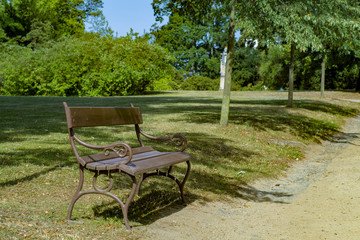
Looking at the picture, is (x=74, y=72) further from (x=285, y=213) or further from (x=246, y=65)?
(x=246, y=65)

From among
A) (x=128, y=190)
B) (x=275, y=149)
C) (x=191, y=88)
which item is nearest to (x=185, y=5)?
(x=275, y=149)

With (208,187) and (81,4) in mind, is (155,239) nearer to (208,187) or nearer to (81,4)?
(208,187)

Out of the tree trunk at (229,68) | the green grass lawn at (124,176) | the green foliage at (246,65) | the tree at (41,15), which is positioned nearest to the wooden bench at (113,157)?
the green grass lawn at (124,176)

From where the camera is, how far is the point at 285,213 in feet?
17.4

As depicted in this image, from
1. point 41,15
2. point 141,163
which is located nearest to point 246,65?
point 41,15

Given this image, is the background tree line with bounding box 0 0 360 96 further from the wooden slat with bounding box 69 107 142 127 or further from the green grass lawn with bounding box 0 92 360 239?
the wooden slat with bounding box 69 107 142 127

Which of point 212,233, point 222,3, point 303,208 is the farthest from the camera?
point 222,3

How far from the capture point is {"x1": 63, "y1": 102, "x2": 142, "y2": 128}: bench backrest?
4.15 metres

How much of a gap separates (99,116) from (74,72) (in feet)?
69.0

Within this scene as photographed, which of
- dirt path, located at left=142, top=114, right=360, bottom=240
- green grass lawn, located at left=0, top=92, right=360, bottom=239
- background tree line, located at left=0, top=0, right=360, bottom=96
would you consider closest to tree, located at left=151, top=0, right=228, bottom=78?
background tree line, located at left=0, top=0, right=360, bottom=96

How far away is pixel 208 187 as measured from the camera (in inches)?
239

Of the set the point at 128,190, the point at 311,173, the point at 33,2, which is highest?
the point at 33,2

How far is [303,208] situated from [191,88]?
111 ft

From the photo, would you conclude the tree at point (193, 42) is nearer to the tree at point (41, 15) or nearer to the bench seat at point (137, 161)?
the tree at point (41, 15)
